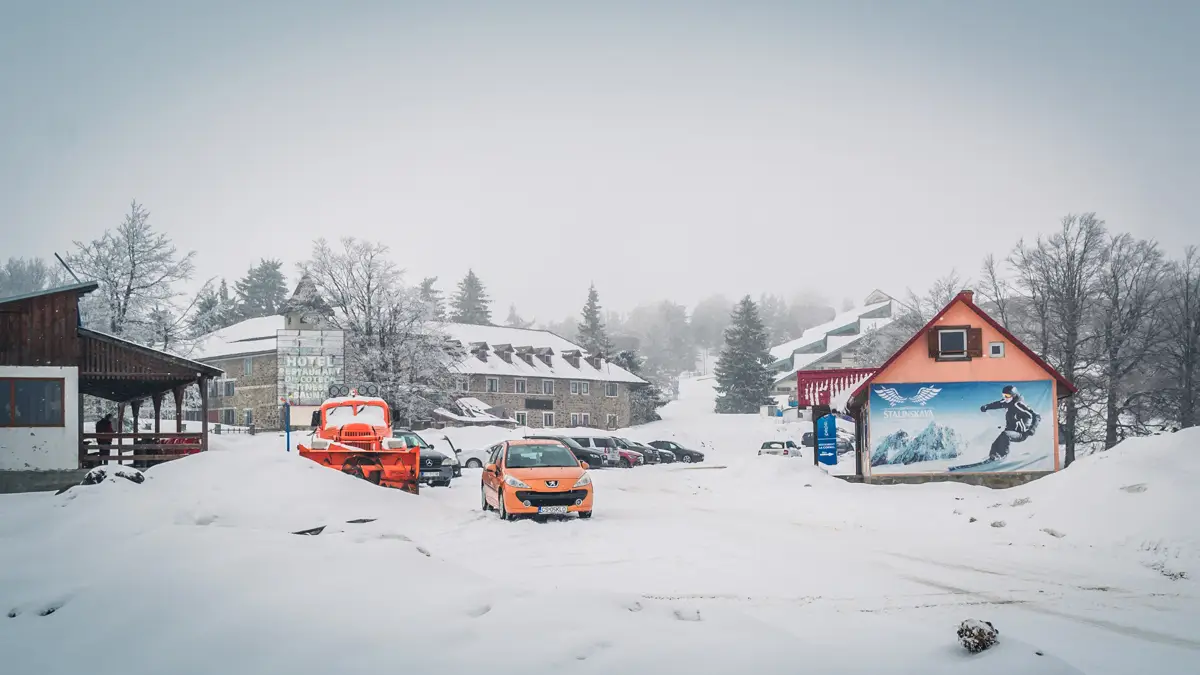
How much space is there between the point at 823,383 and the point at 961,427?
246 inches

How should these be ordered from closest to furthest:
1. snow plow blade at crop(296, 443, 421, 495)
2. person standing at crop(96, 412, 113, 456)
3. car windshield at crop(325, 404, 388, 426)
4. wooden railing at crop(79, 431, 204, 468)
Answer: snow plow blade at crop(296, 443, 421, 495) → car windshield at crop(325, 404, 388, 426) → wooden railing at crop(79, 431, 204, 468) → person standing at crop(96, 412, 113, 456)

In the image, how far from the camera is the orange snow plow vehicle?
65.3 feet

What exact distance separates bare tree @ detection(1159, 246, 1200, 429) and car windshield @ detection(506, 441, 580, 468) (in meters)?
32.1

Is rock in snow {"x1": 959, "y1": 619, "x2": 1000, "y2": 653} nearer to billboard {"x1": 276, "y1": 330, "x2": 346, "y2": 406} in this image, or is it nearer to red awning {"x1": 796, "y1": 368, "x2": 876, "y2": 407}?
red awning {"x1": 796, "y1": 368, "x2": 876, "y2": 407}

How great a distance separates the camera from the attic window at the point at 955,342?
26.8 meters

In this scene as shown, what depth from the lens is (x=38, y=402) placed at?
24531mm

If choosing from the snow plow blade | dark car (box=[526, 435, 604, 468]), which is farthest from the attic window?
dark car (box=[526, 435, 604, 468])

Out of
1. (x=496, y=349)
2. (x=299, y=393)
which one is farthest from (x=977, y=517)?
(x=496, y=349)

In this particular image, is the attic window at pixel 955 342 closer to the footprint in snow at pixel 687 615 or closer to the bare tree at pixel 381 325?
the footprint in snow at pixel 687 615

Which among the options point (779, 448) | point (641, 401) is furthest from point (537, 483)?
point (641, 401)

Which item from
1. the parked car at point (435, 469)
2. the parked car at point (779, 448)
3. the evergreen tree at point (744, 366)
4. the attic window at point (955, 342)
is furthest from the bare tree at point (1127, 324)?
the evergreen tree at point (744, 366)

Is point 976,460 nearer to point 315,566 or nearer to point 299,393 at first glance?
point 315,566

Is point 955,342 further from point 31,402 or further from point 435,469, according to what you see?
point 31,402

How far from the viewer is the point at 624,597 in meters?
8.00
